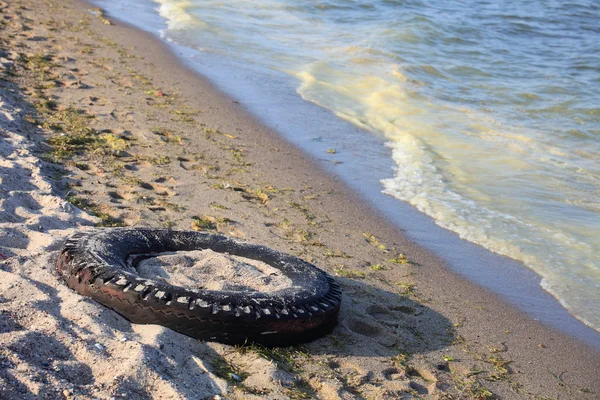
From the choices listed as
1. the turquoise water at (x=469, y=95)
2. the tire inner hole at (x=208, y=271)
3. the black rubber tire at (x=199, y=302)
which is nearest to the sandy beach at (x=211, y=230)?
the black rubber tire at (x=199, y=302)

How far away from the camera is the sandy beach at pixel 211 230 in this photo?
11.2 ft

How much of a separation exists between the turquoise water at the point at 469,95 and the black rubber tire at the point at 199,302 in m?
2.39

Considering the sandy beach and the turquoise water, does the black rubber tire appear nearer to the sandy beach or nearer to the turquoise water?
the sandy beach

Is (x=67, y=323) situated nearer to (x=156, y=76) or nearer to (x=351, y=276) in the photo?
(x=351, y=276)

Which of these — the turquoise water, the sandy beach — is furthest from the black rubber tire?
the turquoise water

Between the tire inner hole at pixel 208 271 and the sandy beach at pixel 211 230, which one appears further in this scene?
the tire inner hole at pixel 208 271

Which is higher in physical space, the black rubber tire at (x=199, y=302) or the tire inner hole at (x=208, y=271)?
the black rubber tire at (x=199, y=302)

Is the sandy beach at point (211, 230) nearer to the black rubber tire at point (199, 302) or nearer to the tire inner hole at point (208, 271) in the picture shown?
the black rubber tire at point (199, 302)

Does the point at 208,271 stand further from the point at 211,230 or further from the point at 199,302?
the point at 211,230

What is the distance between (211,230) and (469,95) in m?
8.13

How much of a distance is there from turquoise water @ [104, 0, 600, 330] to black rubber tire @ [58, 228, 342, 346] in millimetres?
2394

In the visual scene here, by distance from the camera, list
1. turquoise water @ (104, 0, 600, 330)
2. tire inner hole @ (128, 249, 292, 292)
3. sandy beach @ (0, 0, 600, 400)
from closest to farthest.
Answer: sandy beach @ (0, 0, 600, 400) < tire inner hole @ (128, 249, 292, 292) < turquoise water @ (104, 0, 600, 330)

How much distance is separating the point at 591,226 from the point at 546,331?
7.98 ft

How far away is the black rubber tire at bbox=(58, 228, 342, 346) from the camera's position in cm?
382
